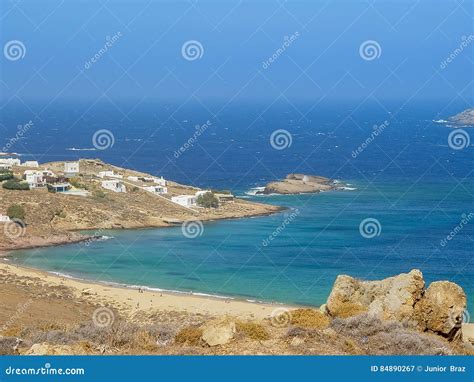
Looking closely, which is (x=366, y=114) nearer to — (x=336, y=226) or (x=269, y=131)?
(x=269, y=131)

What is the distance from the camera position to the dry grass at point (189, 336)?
45.0 feet

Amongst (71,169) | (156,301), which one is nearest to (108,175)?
(71,169)

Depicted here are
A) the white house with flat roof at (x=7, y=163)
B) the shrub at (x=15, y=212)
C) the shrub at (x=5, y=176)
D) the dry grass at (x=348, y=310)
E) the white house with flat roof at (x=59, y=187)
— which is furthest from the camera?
the white house with flat roof at (x=7, y=163)

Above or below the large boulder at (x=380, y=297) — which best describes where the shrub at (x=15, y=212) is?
below

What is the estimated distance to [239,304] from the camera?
29.7 meters

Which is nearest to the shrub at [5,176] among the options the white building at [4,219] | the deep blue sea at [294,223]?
the white building at [4,219]

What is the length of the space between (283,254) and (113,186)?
18.9 metres

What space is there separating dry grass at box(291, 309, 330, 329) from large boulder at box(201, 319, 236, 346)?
6.11 feet

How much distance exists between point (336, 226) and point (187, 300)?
74.3 feet

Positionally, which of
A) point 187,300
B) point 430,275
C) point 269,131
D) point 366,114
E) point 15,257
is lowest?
point 15,257

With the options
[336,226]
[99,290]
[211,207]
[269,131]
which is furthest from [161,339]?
[269,131]

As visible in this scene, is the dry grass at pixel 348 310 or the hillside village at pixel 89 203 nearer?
the dry grass at pixel 348 310

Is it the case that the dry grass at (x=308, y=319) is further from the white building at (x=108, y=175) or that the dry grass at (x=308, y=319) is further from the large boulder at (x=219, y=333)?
the white building at (x=108, y=175)

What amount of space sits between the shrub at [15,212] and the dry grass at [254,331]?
113 feet
